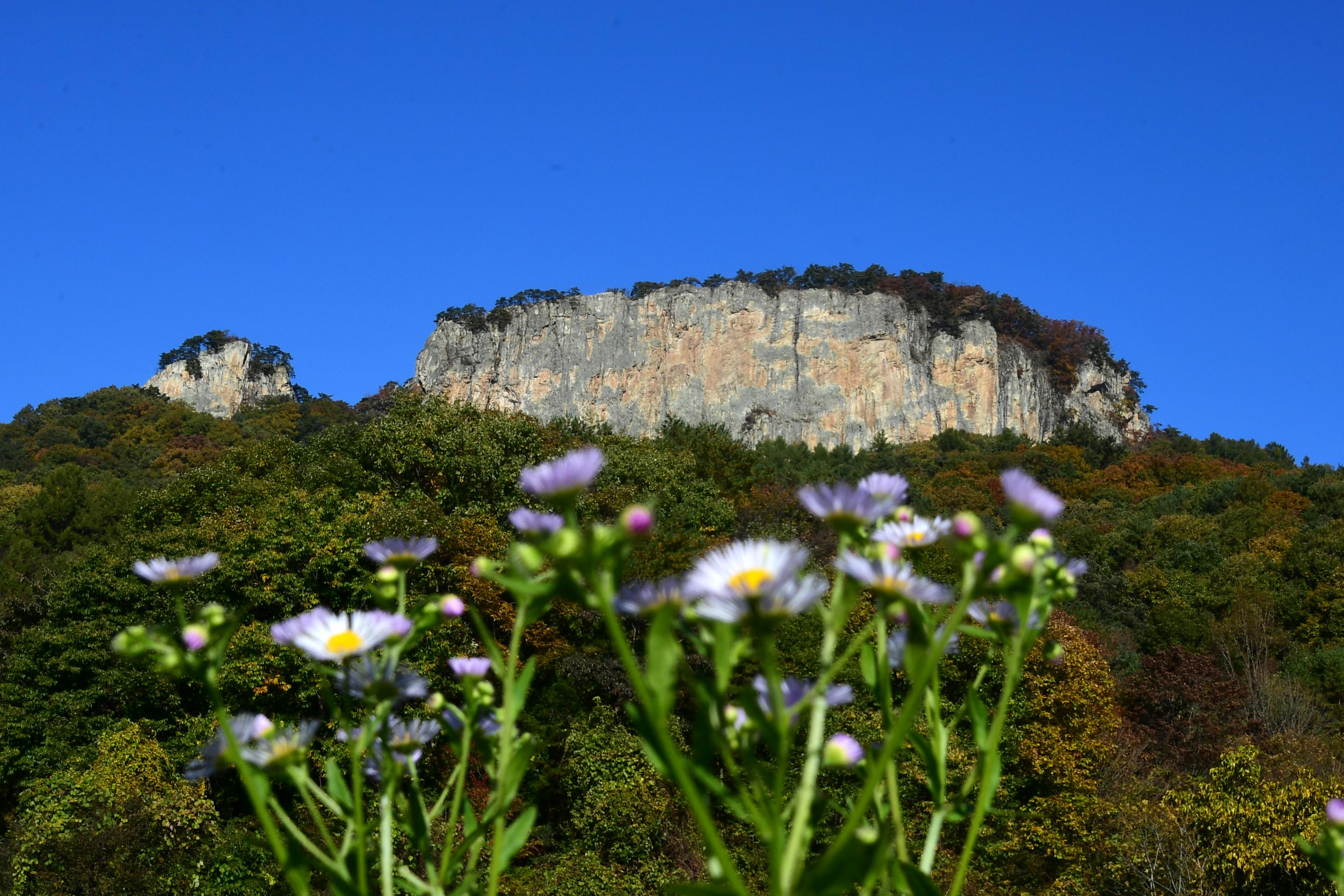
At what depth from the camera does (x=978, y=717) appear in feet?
4.72

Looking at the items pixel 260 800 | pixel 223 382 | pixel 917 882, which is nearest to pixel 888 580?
pixel 917 882

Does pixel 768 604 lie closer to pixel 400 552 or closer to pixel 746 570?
pixel 746 570

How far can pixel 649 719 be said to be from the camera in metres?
0.96

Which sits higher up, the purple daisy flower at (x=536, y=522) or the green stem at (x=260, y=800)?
the purple daisy flower at (x=536, y=522)

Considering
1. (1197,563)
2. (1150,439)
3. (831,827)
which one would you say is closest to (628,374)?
(1150,439)

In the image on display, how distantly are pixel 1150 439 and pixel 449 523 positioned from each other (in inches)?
2692

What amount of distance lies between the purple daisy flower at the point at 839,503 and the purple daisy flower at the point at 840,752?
26cm

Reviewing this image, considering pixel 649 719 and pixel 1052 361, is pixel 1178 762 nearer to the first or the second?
pixel 649 719

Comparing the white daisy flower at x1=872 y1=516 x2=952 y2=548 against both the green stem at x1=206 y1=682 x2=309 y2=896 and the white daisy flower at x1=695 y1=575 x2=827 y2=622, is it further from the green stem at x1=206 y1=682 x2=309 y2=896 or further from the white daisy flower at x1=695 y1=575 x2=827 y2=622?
the green stem at x1=206 y1=682 x2=309 y2=896

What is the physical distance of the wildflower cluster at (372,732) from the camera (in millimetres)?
1241

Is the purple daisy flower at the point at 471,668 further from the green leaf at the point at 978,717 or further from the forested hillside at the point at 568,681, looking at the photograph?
the green leaf at the point at 978,717

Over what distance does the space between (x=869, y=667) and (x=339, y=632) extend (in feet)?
2.56

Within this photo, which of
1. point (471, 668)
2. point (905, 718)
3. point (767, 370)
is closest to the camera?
point (905, 718)

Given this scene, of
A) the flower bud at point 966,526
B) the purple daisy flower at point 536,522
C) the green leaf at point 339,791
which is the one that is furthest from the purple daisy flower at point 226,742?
the flower bud at point 966,526
